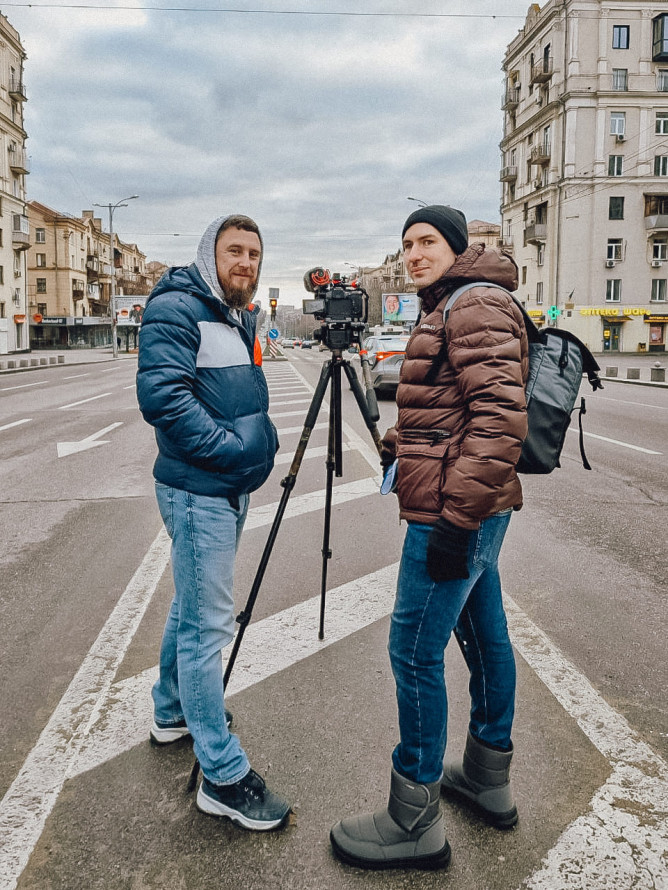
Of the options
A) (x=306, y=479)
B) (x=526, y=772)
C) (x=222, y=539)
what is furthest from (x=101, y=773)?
(x=306, y=479)

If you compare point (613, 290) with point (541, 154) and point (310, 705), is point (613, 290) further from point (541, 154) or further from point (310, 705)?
point (310, 705)

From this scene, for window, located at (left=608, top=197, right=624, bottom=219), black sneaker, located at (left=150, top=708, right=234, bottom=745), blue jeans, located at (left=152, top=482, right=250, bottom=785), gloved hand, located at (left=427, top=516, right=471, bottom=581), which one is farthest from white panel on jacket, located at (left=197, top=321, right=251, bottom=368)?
window, located at (left=608, top=197, right=624, bottom=219)

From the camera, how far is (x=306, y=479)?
8.51 metres

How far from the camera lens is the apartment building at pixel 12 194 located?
51.0 m

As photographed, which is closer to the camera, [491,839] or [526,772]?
[491,839]

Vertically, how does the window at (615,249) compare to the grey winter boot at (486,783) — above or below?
above

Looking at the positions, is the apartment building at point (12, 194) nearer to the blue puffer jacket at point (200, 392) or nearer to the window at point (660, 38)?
the window at point (660, 38)

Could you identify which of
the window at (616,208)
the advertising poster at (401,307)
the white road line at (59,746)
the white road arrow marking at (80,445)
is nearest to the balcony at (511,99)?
the window at (616,208)

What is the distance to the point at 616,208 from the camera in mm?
51188

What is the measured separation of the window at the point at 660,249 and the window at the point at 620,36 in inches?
529

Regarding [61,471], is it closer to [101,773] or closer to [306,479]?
[306,479]

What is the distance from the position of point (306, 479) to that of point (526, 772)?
19.5 feet

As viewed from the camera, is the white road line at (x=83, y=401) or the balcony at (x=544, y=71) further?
the balcony at (x=544, y=71)

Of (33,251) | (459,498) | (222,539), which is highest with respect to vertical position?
(33,251)
